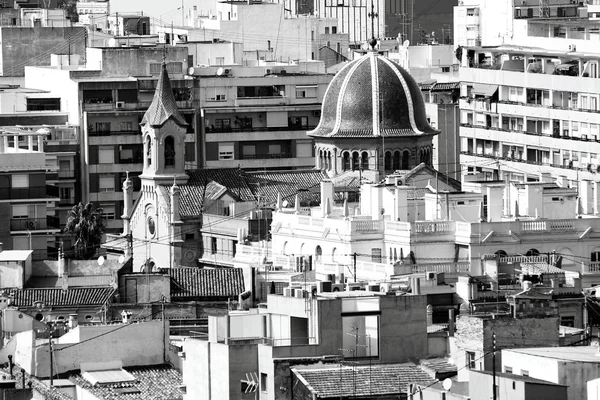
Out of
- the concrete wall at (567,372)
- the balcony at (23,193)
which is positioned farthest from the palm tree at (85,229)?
the concrete wall at (567,372)

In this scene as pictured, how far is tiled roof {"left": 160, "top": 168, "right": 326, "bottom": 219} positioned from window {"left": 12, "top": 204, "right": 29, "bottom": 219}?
18.9 ft

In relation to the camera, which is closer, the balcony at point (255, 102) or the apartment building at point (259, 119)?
the apartment building at point (259, 119)

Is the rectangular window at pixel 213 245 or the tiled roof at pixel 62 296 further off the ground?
the rectangular window at pixel 213 245

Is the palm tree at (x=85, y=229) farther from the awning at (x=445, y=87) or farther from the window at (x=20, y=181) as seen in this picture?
the awning at (x=445, y=87)

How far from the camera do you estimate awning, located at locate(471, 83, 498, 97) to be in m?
139

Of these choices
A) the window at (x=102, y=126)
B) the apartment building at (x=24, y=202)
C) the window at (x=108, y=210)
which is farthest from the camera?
the window at (x=102, y=126)

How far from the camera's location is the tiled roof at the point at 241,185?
422ft

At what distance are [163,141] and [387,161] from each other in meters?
9.12

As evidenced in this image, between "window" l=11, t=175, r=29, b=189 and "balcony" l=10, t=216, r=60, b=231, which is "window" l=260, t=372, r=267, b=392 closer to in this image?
"balcony" l=10, t=216, r=60, b=231

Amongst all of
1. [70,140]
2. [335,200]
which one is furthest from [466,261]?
[70,140]

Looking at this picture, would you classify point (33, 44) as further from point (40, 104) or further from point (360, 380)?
point (360, 380)

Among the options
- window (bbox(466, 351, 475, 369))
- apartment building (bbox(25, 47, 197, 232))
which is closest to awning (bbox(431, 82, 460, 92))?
apartment building (bbox(25, 47, 197, 232))

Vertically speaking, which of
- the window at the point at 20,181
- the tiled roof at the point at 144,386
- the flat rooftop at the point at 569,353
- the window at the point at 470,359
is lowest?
the tiled roof at the point at 144,386

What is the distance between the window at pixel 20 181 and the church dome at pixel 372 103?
465 inches
